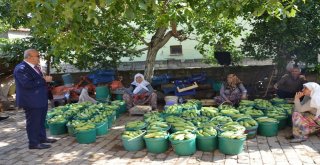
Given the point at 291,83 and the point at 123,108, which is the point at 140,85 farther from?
the point at 291,83

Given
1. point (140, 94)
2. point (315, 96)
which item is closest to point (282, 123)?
point (315, 96)

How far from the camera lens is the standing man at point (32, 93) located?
571 centimetres

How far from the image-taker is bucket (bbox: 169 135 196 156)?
206 inches

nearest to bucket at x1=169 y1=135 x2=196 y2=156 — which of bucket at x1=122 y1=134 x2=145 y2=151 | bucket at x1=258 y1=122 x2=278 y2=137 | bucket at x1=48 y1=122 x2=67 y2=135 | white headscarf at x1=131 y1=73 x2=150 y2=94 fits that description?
bucket at x1=122 y1=134 x2=145 y2=151

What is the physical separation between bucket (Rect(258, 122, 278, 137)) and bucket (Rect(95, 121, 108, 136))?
3072 mm

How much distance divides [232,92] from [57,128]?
430 cm

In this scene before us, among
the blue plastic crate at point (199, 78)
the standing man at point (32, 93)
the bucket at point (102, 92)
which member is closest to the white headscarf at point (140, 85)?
the bucket at point (102, 92)

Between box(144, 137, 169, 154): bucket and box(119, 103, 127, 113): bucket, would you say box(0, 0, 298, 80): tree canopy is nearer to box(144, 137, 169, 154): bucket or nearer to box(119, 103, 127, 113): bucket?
box(119, 103, 127, 113): bucket

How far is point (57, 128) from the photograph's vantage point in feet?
22.9

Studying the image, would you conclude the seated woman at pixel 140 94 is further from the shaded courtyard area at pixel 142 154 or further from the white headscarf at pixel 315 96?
the white headscarf at pixel 315 96

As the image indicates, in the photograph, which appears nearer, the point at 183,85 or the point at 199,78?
the point at 183,85

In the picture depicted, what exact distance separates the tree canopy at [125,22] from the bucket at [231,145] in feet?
6.41

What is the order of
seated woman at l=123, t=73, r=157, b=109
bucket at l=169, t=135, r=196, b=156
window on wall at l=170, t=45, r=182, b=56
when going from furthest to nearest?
window on wall at l=170, t=45, r=182, b=56, seated woman at l=123, t=73, r=157, b=109, bucket at l=169, t=135, r=196, b=156

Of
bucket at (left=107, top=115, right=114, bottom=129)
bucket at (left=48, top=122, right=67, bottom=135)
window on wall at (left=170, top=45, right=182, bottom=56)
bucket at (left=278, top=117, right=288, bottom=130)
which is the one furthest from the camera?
window on wall at (left=170, top=45, right=182, bottom=56)
